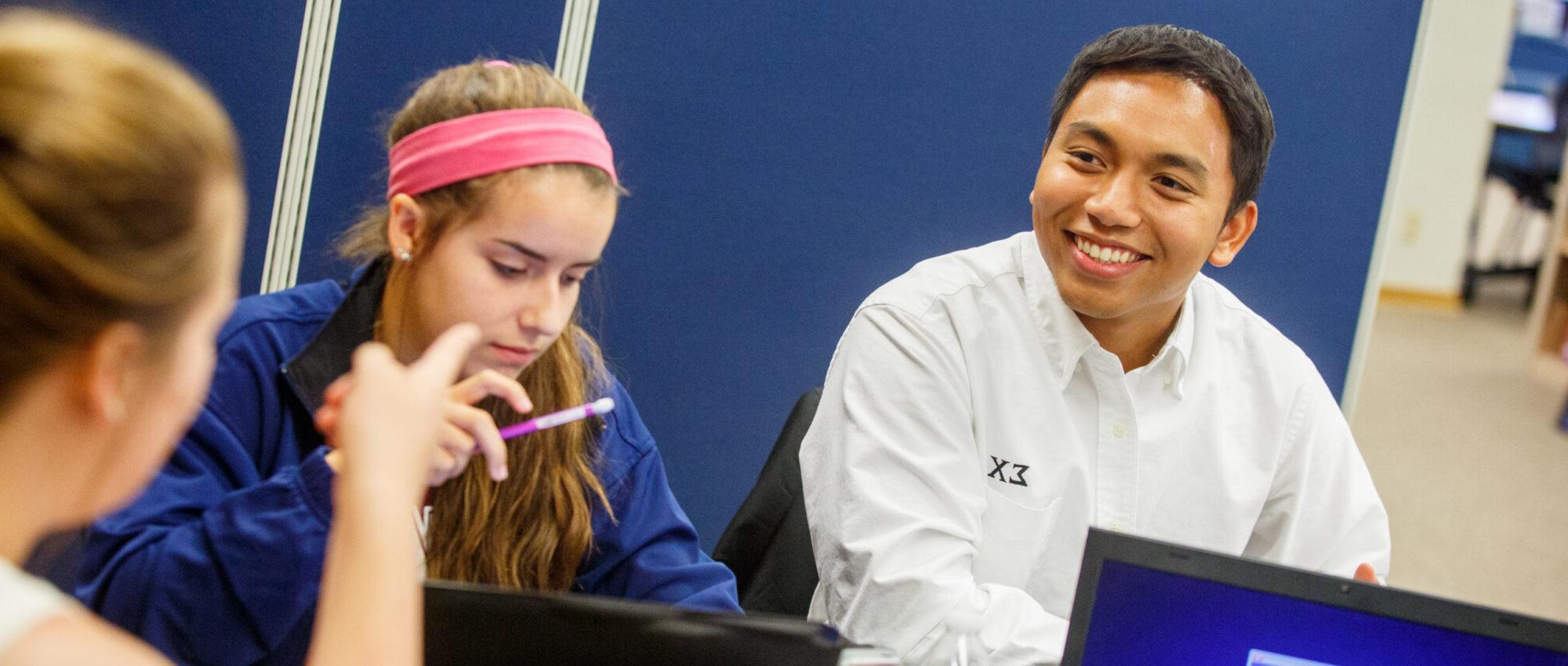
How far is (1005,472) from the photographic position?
1.68 metres

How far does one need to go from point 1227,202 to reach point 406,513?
1228 mm

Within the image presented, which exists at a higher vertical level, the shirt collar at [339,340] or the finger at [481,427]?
the shirt collar at [339,340]

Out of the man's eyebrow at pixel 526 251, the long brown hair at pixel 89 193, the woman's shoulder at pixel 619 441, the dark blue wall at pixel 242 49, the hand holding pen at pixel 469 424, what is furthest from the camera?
the dark blue wall at pixel 242 49

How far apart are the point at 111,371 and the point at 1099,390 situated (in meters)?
1.28

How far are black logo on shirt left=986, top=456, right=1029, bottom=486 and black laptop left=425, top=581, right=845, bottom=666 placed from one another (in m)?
0.74

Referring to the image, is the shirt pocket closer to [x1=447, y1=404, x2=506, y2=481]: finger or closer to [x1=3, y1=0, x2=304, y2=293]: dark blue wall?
[x1=447, y1=404, x2=506, y2=481]: finger

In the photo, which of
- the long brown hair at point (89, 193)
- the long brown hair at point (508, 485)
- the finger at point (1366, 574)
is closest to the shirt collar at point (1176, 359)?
the finger at point (1366, 574)

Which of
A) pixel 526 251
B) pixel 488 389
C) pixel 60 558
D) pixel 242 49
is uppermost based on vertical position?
pixel 242 49

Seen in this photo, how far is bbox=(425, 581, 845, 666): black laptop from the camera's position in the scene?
93cm

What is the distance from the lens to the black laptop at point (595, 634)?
3.04 feet

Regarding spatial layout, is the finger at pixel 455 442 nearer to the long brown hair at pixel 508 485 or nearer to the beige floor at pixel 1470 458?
the long brown hair at pixel 508 485

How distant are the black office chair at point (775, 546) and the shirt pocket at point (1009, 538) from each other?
22cm

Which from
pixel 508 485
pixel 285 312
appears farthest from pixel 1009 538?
pixel 285 312

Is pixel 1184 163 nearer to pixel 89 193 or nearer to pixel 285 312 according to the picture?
pixel 285 312
